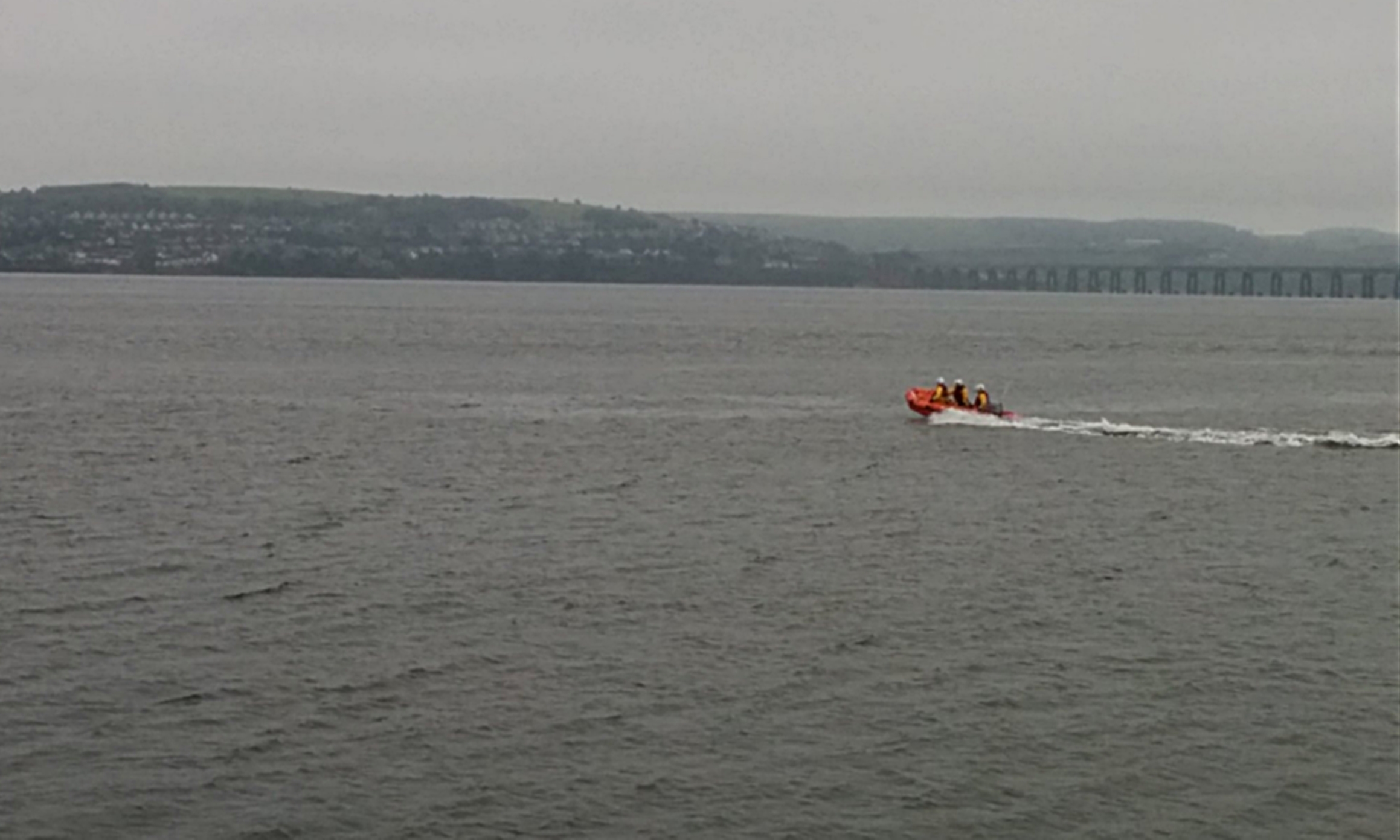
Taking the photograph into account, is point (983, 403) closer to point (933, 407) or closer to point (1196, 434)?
point (933, 407)

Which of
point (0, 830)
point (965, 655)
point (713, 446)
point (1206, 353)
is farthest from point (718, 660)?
point (1206, 353)

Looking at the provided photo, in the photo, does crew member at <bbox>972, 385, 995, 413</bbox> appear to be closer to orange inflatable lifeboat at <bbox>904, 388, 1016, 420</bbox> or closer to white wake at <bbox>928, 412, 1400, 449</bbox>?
orange inflatable lifeboat at <bbox>904, 388, 1016, 420</bbox>

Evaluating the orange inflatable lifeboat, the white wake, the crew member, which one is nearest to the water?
the white wake

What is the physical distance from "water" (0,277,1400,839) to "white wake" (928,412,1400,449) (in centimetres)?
26

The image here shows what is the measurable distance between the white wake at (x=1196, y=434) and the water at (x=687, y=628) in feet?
0.85

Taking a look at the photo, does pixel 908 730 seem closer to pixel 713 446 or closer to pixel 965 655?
pixel 965 655

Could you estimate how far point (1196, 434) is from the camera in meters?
65.1

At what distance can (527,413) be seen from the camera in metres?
70.8

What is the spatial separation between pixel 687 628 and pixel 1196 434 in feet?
126

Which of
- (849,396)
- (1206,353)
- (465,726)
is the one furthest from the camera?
(1206,353)

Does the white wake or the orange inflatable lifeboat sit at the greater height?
the orange inflatable lifeboat

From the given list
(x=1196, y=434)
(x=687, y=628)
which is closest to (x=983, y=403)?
(x=1196, y=434)

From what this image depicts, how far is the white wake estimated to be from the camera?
62.5m

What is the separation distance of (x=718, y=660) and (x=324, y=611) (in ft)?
23.3
